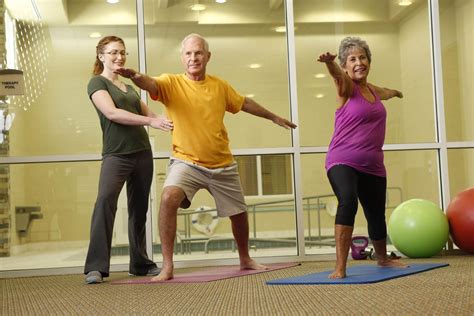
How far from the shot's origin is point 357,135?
402 centimetres

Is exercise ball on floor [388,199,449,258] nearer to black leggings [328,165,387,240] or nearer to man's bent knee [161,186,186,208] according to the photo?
black leggings [328,165,387,240]

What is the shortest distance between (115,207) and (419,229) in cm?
198

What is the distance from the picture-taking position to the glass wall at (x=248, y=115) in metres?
5.59

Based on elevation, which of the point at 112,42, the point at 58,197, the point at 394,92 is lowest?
the point at 58,197

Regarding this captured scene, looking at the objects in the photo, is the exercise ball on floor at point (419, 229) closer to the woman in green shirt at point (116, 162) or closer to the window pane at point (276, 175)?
the window pane at point (276, 175)

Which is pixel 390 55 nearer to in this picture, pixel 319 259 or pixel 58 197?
pixel 319 259

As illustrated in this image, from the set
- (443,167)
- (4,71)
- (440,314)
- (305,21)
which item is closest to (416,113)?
(443,167)

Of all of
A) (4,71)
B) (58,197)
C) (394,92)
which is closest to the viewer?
(394,92)

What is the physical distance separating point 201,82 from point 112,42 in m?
0.59

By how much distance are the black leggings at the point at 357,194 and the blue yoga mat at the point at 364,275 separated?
0.24 metres

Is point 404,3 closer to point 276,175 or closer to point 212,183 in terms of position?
point 276,175

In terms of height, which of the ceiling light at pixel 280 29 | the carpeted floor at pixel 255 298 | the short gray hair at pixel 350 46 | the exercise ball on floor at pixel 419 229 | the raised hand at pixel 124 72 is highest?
the ceiling light at pixel 280 29

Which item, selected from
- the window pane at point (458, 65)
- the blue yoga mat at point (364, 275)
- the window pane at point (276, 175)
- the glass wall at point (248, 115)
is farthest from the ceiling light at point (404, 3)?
the blue yoga mat at point (364, 275)

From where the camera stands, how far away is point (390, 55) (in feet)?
19.7
